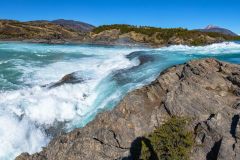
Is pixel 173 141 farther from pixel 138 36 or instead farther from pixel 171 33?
pixel 138 36

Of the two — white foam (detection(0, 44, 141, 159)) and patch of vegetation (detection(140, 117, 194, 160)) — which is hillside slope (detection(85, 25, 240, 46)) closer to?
white foam (detection(0, 44, 141, 159))

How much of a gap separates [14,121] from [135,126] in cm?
741

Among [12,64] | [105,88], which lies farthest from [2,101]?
[12,64]

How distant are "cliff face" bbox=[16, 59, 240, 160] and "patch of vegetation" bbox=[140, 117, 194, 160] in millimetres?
668

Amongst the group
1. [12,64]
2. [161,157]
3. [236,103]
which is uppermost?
[236,103]

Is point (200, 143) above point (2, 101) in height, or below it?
above

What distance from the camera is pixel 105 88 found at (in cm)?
2403

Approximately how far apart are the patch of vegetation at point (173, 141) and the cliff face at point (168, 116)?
67 cm

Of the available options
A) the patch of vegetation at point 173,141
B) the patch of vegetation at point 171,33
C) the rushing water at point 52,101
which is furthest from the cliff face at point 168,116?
the patch of vegetation at point 171,33

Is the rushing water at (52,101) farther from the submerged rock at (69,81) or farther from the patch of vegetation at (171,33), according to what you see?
the patch of vegetation at (171,33)

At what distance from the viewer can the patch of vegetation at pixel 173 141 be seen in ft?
38.7

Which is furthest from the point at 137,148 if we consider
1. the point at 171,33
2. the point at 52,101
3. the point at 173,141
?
the point at 171,33

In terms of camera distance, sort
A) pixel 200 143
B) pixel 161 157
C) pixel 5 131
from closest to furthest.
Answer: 1. pixel 161 157
2. pixel 200 143
3. pixel 5 131

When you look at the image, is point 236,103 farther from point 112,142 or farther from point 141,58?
point 141,58
